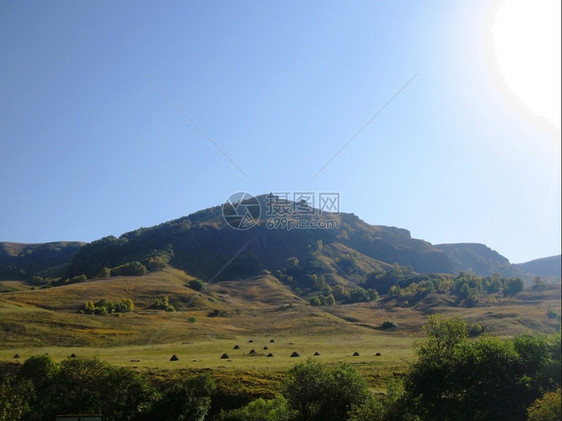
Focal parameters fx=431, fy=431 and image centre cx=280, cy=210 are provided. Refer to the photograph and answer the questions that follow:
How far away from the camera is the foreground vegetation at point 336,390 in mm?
29875

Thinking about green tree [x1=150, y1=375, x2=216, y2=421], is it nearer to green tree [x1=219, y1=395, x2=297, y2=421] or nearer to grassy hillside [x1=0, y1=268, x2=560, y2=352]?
green tree [x1=219, y1=395, x2=297, y2=421]

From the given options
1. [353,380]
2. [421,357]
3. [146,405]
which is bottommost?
[146,405]

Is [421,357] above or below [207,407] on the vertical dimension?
above

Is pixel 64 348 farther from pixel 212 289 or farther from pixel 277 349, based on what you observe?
pixel 212 289

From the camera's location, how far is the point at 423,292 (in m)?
169

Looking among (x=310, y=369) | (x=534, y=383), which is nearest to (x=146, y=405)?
(x=310, y=369)

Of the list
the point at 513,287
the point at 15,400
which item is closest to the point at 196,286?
the point at 513,287

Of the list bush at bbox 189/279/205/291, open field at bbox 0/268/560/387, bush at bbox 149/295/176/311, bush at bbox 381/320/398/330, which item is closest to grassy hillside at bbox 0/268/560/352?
open field at bbox 0/268/560/387

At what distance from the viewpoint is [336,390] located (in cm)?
3653

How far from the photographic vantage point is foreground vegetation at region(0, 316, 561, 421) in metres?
29.9

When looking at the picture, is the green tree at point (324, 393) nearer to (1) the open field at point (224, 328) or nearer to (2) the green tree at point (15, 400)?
(1) the open field at point (224, 328)

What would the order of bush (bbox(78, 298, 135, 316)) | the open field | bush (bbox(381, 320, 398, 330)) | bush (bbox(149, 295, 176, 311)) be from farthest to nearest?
bush (bbox(149, 295, 176, 311)) → bush (bbox(381, 320, 398, 330)) → bush (bbox(78, 298, 135, 316)) → the open field

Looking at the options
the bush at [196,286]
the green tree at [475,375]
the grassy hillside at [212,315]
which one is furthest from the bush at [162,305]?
the green tree at [475,375]

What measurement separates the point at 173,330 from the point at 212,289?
9063 cm
